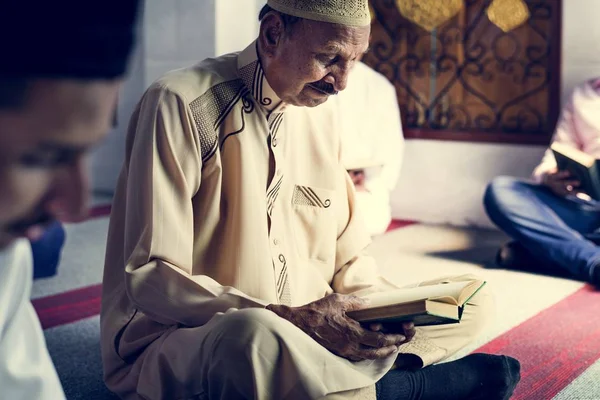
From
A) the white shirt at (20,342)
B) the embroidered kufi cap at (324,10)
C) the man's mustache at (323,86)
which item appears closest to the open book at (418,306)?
the man's mustache at (323,86)

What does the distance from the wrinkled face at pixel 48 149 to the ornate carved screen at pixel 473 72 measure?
4.72m

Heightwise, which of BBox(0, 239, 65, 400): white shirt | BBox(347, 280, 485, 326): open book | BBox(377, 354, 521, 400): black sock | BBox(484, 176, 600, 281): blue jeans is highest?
BBox(0, 239, 65, 400): white shirt

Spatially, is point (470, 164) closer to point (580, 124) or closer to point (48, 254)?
point (580, 124)

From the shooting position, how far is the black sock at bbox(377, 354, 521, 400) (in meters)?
2.38

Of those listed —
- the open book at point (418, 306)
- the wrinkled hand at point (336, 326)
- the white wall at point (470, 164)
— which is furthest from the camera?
the white wall at point (470, 164)

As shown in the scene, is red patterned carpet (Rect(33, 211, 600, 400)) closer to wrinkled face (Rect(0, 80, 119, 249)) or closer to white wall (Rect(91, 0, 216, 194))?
white wall (Rect(91, 0, 216, 194))

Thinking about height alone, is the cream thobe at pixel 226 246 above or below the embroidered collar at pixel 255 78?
below

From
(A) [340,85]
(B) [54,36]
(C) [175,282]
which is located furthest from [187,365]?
(B) [54,36]

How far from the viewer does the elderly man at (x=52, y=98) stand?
763 mm

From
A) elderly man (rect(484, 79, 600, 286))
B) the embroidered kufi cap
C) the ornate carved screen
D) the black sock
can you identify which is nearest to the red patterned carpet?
the black sock

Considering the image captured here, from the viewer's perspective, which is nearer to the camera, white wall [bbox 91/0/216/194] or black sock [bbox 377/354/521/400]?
black sock [bbox 377/354/521/400]

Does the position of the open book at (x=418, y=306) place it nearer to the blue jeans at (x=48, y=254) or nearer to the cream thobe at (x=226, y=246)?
the cream thobe at (x=226, y=246)

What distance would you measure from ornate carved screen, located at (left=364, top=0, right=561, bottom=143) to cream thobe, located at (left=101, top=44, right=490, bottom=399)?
121 inches

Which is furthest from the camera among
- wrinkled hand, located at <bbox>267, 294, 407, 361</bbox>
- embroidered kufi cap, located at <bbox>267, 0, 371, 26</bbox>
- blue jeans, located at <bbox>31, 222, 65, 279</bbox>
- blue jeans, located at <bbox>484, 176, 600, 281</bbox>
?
blue jeans, located at <bbox>484, 176, 600, 281</bbox>
